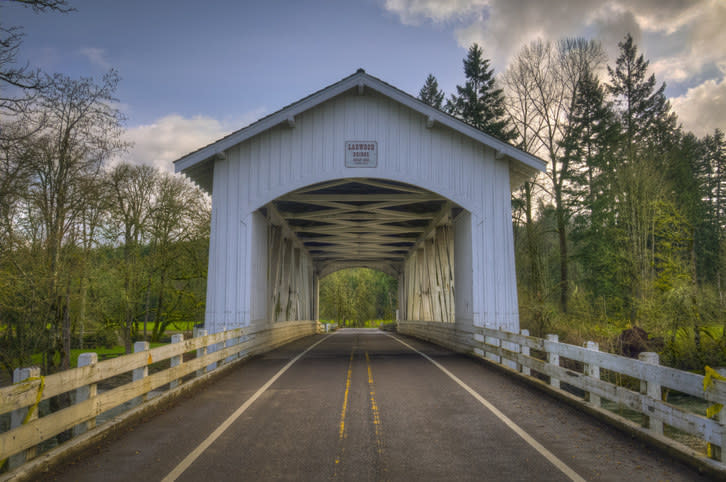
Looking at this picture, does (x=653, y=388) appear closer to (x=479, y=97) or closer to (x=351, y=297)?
(x=479, y=97)

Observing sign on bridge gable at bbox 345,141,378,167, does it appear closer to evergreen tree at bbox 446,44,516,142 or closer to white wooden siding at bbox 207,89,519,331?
white wooden siding at bbox 207,89,519,331

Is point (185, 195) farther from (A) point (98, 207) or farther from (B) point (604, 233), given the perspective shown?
(B) point (604, 233)

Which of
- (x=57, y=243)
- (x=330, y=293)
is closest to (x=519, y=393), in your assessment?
(x=57, y=243)

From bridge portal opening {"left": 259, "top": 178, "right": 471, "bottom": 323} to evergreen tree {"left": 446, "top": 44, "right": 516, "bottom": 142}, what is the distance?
8.90m

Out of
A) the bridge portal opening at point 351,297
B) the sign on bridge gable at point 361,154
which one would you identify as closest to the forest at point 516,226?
the sign on bridge gable at point 361,154

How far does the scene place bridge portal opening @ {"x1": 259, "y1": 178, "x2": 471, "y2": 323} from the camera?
17.5 meters

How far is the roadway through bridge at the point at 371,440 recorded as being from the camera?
4352 millimetres

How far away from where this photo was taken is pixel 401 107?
48.2 feet

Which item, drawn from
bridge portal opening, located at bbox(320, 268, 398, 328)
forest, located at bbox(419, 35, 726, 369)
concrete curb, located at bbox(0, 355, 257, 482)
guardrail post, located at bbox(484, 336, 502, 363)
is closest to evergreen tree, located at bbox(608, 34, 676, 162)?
forest, located at bbox(419, 35, 726, 369)

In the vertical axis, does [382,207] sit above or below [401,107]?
below

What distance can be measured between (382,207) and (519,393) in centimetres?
1187

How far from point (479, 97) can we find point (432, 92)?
9.77m

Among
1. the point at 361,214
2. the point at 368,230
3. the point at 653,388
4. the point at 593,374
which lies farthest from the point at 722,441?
the point at 368,230

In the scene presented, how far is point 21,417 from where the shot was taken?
4.34 metres
